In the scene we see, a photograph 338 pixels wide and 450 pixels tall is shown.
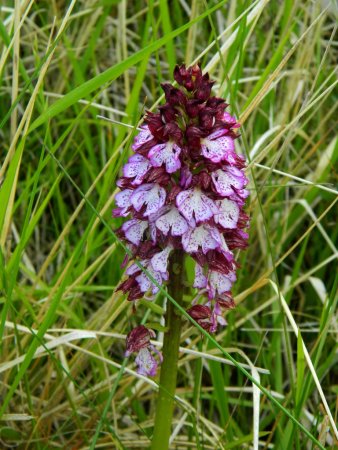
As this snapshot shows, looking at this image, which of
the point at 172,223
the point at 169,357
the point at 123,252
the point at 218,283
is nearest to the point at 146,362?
the point at 169,357

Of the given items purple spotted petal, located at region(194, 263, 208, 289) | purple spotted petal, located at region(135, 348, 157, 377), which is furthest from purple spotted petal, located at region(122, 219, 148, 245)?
purple spotted petal, located at region(135, 348, 157, 377)

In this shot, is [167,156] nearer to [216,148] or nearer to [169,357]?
[216,148]

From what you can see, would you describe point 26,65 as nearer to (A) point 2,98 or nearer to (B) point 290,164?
(A) point 2,98

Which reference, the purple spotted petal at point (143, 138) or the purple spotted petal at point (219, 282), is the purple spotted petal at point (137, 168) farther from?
the purple spotted petal at point (219, 282)

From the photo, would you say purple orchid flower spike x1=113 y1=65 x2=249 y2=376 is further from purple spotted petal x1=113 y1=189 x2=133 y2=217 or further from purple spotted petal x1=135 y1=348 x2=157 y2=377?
purple spotted petal x1=135 y1=348 x2=157 y2=377

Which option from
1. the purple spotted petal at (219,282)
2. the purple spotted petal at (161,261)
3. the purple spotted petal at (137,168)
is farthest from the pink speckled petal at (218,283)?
the purple spotted petal at (137,168)

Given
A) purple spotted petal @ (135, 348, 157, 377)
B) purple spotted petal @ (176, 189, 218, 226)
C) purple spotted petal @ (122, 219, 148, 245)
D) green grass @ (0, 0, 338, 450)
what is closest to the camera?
purple spotted petal @ (176, 189, 218, 226)
